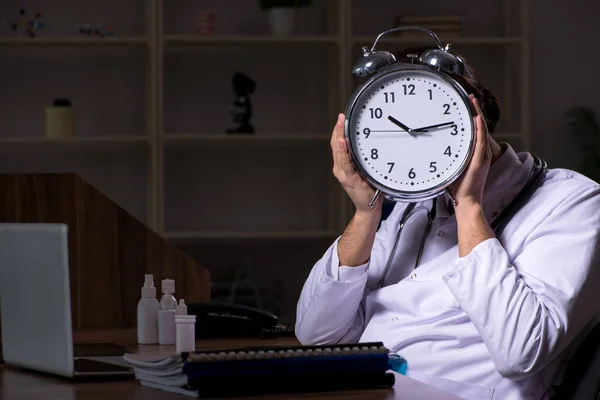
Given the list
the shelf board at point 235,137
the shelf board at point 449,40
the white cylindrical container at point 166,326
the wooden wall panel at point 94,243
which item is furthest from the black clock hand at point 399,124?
the shelf board at point 449,40

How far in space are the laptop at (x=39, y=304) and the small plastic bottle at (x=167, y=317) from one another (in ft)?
0.97

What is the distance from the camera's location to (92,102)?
4434 mm

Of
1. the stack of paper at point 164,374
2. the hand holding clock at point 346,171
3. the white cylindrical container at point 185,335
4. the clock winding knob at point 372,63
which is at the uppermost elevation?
the clock winding knob at point 372,63

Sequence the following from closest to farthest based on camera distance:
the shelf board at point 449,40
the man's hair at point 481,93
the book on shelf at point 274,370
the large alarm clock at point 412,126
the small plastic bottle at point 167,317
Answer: the book on shelf at point 274,370
the large alarm clock at point 412,126
the man's hair at point 481,93
the small plastic bottle at point 167,317
the shelf board at point 449,40

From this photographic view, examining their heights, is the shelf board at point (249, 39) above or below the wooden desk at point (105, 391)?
above

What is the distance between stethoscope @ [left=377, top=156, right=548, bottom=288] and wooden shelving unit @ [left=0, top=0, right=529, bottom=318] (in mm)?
2459

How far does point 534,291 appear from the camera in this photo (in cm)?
154

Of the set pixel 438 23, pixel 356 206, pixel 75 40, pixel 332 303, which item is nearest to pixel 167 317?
pixel 332 303

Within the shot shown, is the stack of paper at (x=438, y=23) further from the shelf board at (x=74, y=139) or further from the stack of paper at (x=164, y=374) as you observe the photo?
the stack of paper at (x=164, y=374)

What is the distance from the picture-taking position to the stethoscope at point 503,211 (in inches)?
66.7

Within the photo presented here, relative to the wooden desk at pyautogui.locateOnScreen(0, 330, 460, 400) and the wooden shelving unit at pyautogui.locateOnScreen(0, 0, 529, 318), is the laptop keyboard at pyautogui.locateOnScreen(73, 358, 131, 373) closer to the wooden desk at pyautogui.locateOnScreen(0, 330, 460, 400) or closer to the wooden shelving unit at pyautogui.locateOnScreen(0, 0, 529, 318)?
the wooden desk at pyautogui.locateOnScreen(0, 330, 460, 400)

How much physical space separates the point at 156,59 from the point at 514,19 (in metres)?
1.64

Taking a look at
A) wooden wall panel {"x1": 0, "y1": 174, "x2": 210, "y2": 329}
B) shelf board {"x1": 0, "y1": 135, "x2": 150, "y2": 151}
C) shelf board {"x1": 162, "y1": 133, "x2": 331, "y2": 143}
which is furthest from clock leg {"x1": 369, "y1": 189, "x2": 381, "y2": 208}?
shelf board {"x1": 0, "y1": 135, "x2": 150, "y2": 151}

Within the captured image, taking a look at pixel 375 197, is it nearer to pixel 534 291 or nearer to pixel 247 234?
pixel 534 291
